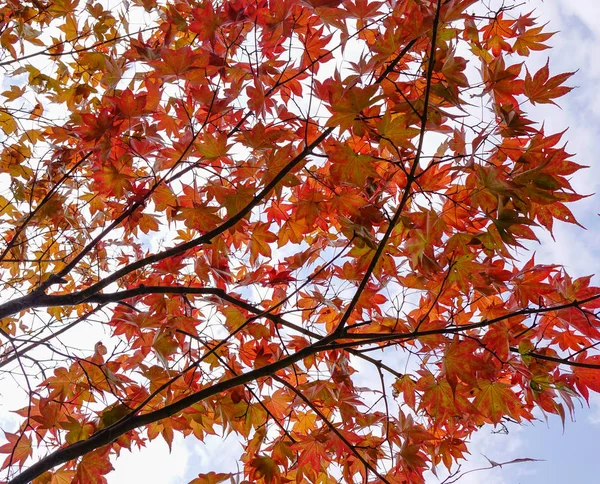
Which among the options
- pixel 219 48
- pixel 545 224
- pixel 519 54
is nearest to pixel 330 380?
pixel 545 224

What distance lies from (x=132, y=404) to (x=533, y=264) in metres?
1.71

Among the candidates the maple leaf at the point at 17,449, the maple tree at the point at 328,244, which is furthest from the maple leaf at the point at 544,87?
the maple leaf at the point at 17,449

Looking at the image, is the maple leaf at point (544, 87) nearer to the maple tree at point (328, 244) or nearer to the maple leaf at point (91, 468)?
the maple tree at point (328, 244)

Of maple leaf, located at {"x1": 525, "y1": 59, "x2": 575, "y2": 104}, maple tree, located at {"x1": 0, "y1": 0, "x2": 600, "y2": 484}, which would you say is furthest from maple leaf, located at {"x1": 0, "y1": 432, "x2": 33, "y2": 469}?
maple leaf, located at {"x1": 525, "y1": 59, "x2": 575, "y2": 104}

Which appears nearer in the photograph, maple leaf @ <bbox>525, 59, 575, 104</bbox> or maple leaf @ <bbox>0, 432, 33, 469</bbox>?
maple leaf @ <bbox>525, 59, 575, 104</bbox>

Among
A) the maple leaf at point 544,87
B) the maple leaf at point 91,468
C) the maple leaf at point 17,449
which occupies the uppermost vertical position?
the maple leaf at point 17,449

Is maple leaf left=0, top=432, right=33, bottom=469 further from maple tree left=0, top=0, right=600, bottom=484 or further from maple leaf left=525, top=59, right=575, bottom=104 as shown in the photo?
maple leaf left=525, top=59, right=575, bottom=104

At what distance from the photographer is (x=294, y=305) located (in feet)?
7.44

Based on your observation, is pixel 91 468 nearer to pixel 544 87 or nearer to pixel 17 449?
pixel 17 449

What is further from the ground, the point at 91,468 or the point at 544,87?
the point at 544,87

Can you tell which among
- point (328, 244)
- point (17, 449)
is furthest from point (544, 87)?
point (17, 449)

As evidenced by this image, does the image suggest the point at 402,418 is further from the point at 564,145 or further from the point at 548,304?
the point at 564,145

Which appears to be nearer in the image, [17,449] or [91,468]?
[91,468]

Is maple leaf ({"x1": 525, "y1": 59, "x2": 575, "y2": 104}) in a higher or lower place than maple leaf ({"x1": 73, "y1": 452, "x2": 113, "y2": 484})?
higher
